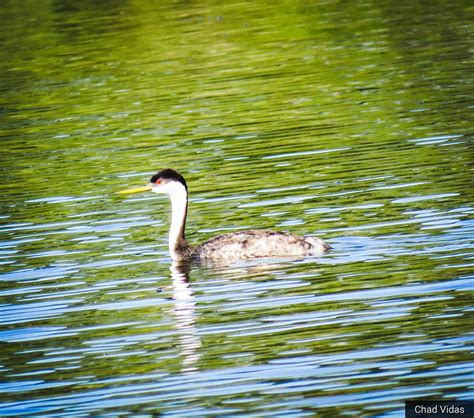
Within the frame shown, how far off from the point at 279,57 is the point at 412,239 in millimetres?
23251

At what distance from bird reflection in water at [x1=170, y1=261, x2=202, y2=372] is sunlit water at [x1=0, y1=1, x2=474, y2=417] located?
0.04m

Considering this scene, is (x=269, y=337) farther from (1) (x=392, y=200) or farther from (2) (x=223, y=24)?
(2) (x=223, y=24)

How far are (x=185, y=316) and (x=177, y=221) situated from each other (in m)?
4.08

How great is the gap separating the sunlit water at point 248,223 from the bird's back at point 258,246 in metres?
0.29

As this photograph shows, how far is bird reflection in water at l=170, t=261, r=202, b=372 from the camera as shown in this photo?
14.5 meters

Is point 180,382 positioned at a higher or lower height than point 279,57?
higher

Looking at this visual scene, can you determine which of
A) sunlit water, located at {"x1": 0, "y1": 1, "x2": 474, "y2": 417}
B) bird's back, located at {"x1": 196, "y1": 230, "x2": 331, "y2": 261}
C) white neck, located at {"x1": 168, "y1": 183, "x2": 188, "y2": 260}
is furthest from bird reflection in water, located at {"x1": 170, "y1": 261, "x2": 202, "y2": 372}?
bird's back, located at {"x1": 196, "y1": 230, "x2": 331, "y2": 261}

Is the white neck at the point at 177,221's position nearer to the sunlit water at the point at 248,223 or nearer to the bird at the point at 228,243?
the bird at the point at 228,243

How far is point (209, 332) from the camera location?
50.3ft

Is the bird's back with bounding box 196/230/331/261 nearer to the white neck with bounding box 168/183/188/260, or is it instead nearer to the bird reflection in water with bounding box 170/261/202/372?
the white neck with bounding box 168/183/188/260

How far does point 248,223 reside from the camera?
69.1 feet

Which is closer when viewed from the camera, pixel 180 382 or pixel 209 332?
pixel 180 382

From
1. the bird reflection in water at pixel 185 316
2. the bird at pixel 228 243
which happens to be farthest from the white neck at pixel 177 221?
the bird reflection in water at pixel 185 316

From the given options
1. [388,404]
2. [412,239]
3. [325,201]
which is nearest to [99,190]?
[325,201]
